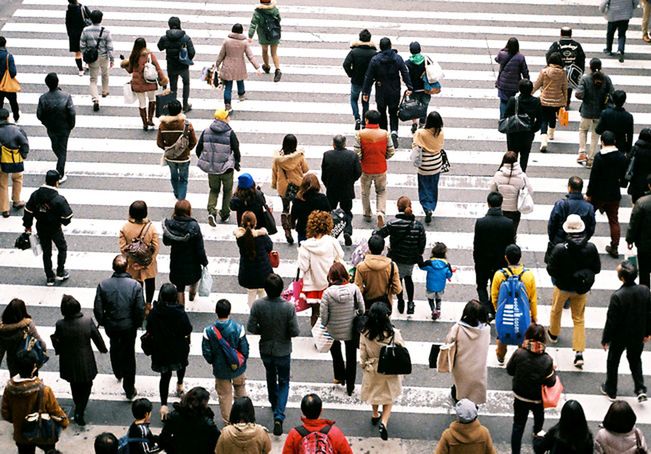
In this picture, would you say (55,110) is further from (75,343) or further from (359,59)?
(75,343)

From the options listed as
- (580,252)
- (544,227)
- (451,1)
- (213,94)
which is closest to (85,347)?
(580,252)

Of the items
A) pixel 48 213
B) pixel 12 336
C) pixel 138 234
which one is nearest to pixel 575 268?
pixel 138 234

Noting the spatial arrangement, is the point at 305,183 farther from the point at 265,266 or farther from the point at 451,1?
the point at 451,1

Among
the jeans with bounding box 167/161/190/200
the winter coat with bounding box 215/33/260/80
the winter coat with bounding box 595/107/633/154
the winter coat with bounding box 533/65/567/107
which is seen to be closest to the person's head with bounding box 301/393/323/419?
the jeans with bounding box 167/161/190/200

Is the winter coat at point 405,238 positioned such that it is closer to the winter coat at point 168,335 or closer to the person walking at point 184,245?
the person walking at point 184,245

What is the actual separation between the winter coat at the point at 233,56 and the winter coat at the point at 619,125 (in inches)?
243

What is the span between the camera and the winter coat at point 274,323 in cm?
1172

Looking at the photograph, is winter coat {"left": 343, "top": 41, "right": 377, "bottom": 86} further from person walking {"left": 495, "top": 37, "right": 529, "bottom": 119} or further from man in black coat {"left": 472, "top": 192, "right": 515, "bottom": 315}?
man in black coat {"left": 472, "top": 192, "right": 515, "bottom": 315}

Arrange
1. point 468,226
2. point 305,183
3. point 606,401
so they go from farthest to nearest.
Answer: point 468,226 → point 305,183 → point 606,401

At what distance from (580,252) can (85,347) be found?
5680mm

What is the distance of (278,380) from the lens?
40.1ft

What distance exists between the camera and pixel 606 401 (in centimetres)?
1278

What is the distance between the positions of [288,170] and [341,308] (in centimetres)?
368

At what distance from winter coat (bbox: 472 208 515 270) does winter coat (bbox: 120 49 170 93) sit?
274 inches
